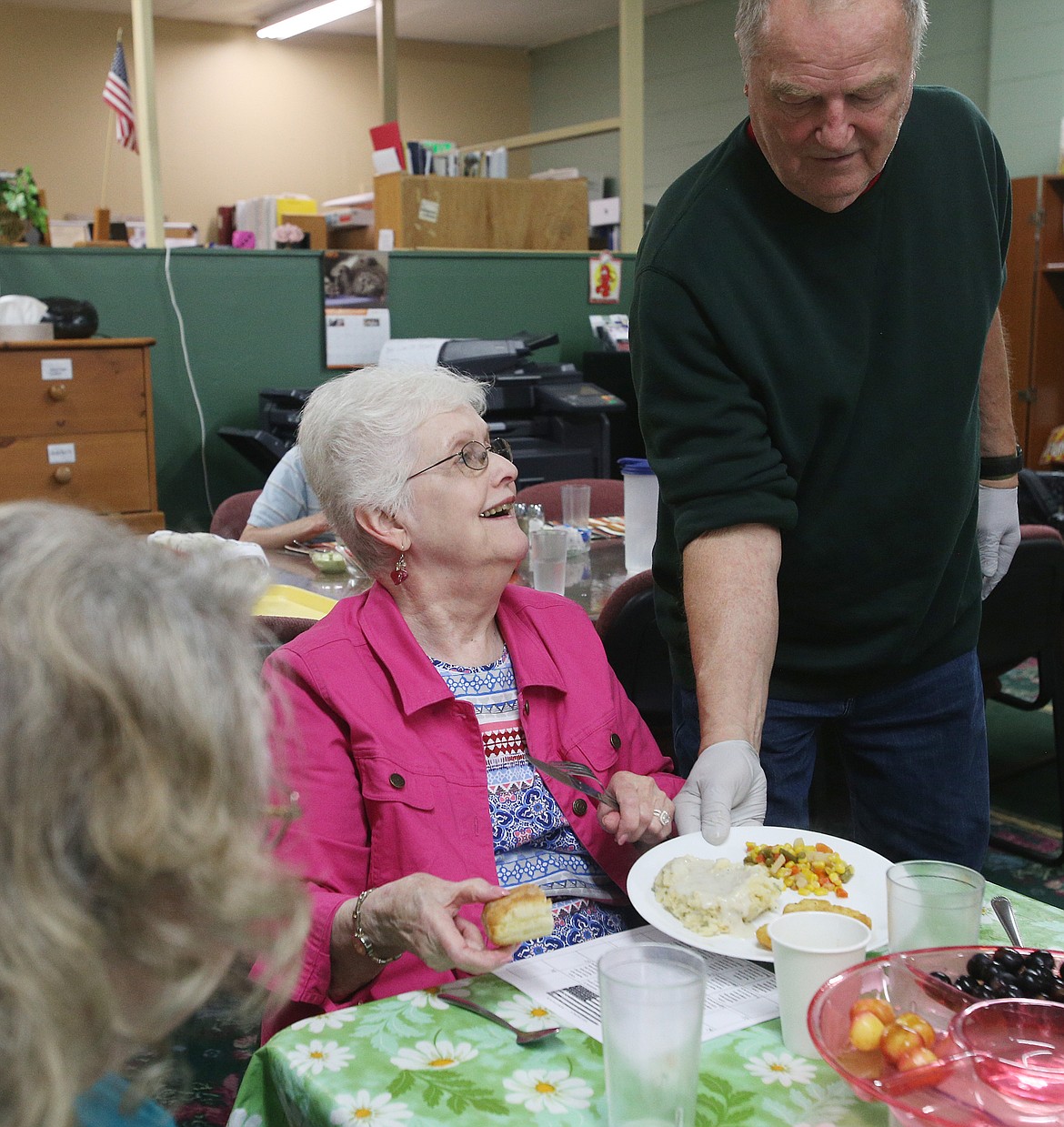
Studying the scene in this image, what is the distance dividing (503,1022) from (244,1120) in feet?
0.80

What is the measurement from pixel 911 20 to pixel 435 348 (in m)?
3.21

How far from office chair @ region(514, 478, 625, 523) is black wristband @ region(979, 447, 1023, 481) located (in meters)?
1.48

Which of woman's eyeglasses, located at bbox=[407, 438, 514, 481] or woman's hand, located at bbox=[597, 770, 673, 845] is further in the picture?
woman's eyeglasses, located at bbox=[407, 438, 514, 481]

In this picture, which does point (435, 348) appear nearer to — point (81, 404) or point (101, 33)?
point (81, 404)

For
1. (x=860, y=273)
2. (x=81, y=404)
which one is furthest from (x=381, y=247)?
(x=860, y=273)

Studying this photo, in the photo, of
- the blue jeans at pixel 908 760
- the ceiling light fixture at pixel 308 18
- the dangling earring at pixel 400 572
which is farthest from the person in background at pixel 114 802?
the ceiling light fixture at pixel 308 18

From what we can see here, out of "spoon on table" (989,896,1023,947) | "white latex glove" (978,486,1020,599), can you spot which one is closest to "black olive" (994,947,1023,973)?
"spoon on table" (989,896,1023,947)

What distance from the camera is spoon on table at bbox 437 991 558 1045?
39.9 inches

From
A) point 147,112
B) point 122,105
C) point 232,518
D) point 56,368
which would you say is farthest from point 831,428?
point 122,105

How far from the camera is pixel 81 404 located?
13.1 feet

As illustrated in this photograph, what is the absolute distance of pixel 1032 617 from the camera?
2.90 meters

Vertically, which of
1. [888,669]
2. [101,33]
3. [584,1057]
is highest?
[101,33]

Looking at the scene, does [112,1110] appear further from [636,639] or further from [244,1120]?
[636,639]

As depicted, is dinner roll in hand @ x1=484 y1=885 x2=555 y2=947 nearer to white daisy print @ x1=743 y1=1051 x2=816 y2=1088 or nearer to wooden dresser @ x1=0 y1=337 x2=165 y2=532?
white daisy print @ x1=743 y1=1051 x2=816 y2=1088
